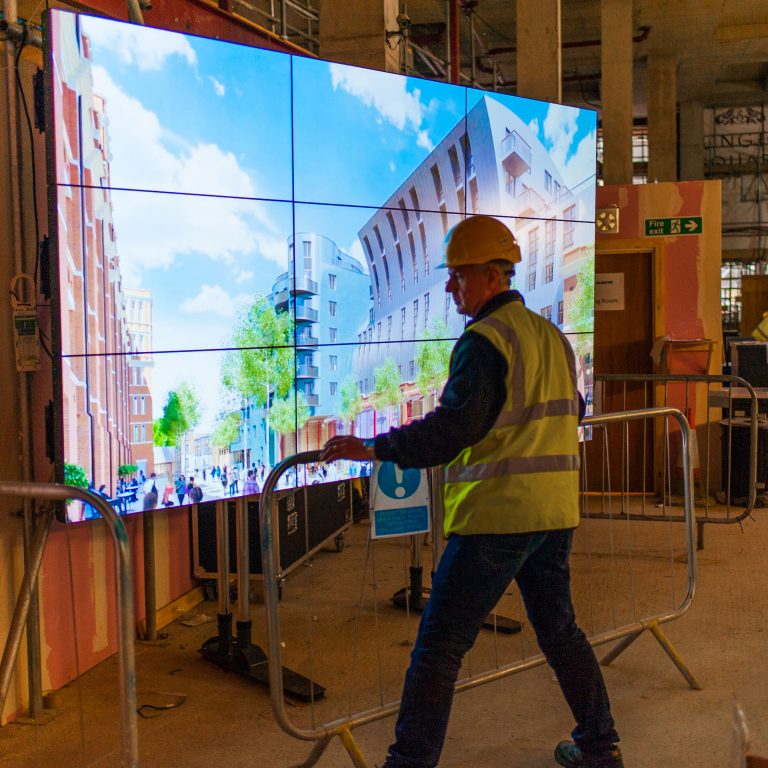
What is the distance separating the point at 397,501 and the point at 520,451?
0.93 m

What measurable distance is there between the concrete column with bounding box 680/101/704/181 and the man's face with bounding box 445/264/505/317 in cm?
1880

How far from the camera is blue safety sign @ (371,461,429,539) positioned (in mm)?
3543

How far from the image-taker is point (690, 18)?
535 inches

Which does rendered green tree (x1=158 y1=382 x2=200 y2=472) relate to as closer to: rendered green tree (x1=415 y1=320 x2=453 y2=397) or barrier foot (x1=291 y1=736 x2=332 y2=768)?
barrier foot (x1=291 y1=736 x2=332 y2=768)

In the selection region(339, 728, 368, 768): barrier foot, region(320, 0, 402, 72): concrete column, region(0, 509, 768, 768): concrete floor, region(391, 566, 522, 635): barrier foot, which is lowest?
region(0, 509, 768, 768): concrete floor

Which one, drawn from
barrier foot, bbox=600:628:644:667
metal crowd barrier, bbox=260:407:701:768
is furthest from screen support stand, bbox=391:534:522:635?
barrier foot, bbox=600:628:644:667

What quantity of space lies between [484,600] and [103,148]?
2227 millimetres

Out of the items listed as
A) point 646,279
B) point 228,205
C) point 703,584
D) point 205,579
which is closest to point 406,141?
point 228,205

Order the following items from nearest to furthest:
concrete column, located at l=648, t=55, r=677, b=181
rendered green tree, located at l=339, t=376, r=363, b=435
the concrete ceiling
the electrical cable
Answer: the electrical cable < rendered green tree, located at l=339, t=376, r=363, b=435 < the concrete ceiling < concrete column, located at l=648, t=55, r=677, b=181

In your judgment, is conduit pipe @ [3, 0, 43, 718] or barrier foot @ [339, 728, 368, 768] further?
conduit pipe @ [3, 0, 43, 718]

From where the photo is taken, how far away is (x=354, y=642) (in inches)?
181

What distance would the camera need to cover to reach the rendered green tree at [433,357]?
499cm

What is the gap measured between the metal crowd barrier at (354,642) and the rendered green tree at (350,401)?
24.4 inches

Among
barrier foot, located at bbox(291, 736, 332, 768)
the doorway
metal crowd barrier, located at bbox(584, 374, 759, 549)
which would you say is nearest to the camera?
barrier foot, located at bbox(291, 736, 332, 768)
